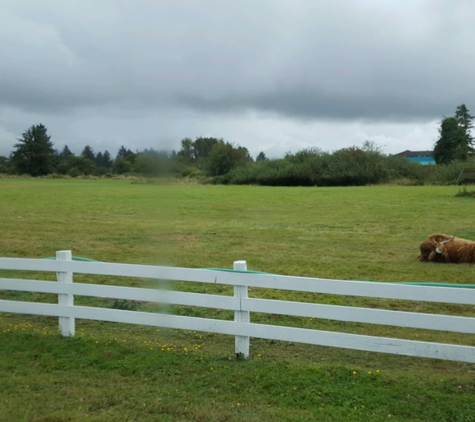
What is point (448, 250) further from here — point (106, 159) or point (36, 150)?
point (36, 150)

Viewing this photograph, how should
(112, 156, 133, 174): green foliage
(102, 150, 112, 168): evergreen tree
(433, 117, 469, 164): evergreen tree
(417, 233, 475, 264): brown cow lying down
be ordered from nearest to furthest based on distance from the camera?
(112, 156, 133, 174): green foliage, (102, 150, 112, 168): evergreen tree, (417, 233, 475, 264): brown cow lying down, (433, 117, 469, 164): evergreen tree

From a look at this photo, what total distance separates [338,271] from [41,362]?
25.8 feet

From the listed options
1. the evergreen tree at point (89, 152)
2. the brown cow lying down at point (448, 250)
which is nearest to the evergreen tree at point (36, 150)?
the evergreen tree at point (89, 152)

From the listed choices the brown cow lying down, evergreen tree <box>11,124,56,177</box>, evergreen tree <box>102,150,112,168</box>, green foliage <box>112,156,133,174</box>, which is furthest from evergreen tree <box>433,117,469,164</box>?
green foliage <box>112,156,133,174</box>

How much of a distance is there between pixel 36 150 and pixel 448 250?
14.4 metres

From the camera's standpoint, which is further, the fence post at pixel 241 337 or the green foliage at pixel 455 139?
the green foliage at pixel 455 139

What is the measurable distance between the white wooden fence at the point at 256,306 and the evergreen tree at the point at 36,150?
232cm

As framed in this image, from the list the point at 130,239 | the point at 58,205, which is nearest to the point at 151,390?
the point at 130,239

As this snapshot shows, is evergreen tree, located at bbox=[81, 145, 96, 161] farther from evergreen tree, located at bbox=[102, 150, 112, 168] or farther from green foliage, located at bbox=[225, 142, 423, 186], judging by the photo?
green foliage, located at bbox=[225, 142, 423, 186]

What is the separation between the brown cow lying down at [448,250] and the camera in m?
12.4

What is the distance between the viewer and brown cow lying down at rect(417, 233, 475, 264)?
1238 centimetres

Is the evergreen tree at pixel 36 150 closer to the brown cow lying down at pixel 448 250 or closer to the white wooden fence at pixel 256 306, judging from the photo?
the white wooden fence at pixel 256 306

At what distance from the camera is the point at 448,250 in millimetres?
12578

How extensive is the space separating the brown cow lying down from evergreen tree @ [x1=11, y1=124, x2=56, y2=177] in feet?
31.5
